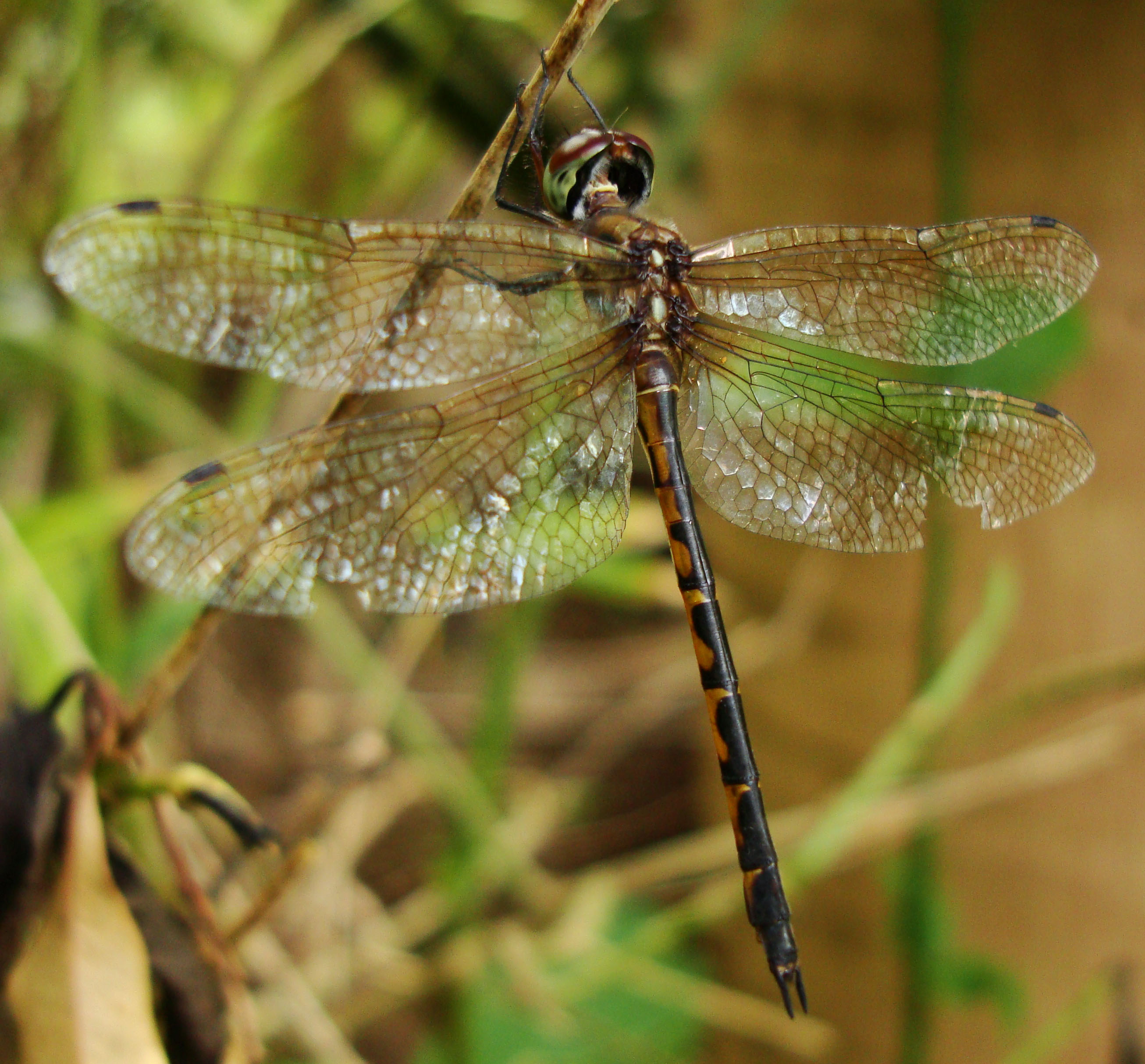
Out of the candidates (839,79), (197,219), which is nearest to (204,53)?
(839,79)

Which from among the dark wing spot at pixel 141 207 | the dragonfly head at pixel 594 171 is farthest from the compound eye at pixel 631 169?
the dark wing spot at pixel 141 207

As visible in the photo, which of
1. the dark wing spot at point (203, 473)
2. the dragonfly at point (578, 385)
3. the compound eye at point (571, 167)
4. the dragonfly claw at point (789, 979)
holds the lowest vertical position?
the dragonfly claw at point (789, 979)

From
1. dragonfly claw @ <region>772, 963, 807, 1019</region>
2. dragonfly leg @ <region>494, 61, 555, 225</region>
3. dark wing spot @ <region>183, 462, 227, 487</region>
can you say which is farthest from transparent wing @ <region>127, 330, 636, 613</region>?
dragonfly claw @ <region>772, 963, 807, 1019</region>

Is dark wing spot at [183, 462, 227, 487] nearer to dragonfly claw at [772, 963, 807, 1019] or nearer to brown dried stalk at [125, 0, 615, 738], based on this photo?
brown dried stalk at [125, 0, 615, 738]

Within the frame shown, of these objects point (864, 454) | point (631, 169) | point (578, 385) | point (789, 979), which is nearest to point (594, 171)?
point (631, 169)

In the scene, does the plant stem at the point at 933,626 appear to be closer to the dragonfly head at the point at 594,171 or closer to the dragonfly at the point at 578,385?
the dragonfly at the point at 578,385

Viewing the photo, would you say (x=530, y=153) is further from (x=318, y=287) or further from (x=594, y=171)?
(x=318, y=287)

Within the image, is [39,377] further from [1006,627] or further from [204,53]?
[1006,627]
